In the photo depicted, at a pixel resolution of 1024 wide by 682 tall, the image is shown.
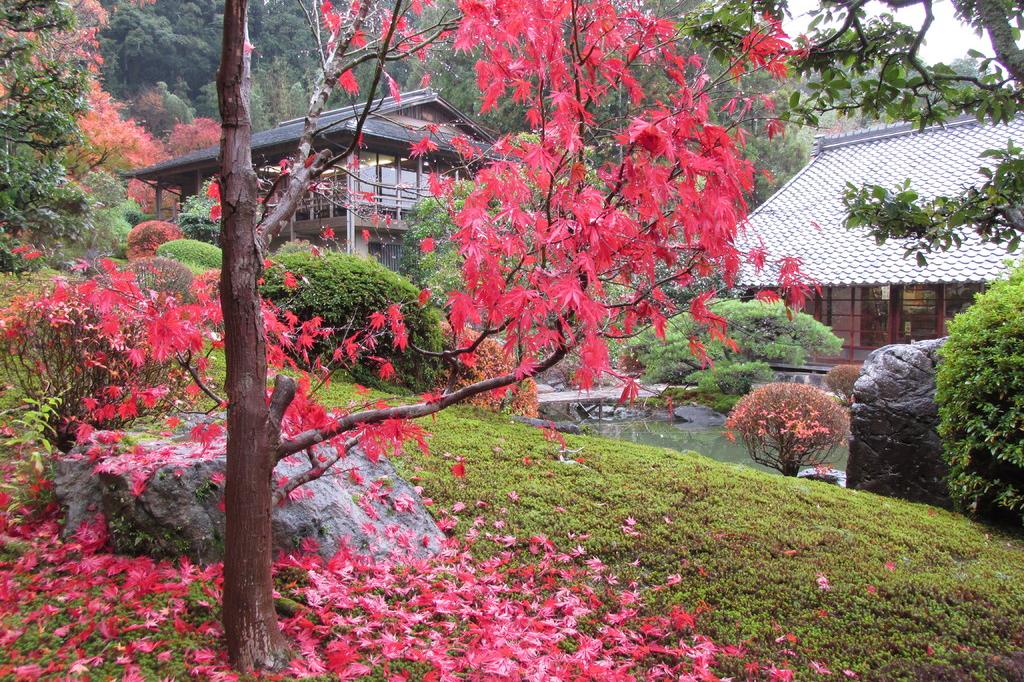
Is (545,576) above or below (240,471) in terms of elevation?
below

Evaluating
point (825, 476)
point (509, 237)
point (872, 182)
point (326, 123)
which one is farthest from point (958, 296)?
point (326, 123)

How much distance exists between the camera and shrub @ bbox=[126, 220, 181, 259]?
54.9 feet

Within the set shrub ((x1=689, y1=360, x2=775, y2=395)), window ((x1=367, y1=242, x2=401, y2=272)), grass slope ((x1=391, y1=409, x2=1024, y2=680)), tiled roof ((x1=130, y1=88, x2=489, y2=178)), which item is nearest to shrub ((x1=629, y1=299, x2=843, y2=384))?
shrub ((x1=689, y1=360, x2=775, y2=395))

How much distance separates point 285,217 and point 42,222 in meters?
7.30

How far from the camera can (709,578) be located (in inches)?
145

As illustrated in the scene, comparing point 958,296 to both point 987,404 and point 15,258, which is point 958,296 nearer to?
point 987,404

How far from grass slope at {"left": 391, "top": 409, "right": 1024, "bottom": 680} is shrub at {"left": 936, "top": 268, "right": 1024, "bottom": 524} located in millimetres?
255

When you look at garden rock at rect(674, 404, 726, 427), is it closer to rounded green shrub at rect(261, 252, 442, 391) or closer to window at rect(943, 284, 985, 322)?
window at rect(943, 284, 985, 322)

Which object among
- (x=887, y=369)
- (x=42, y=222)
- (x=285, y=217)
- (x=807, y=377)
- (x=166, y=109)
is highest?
(x=166, y=109)

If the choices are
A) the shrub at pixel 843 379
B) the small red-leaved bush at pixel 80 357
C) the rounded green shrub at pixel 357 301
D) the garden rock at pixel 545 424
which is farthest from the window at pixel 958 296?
the small red-leaved bush at pixel 80 357

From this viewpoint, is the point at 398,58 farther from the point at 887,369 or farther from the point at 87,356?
the point at 887,369

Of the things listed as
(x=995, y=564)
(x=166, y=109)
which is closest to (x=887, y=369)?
(x=995, y=564)

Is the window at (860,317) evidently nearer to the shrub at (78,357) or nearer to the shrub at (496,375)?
the shrub at (496,375)

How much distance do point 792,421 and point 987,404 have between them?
2.78m
